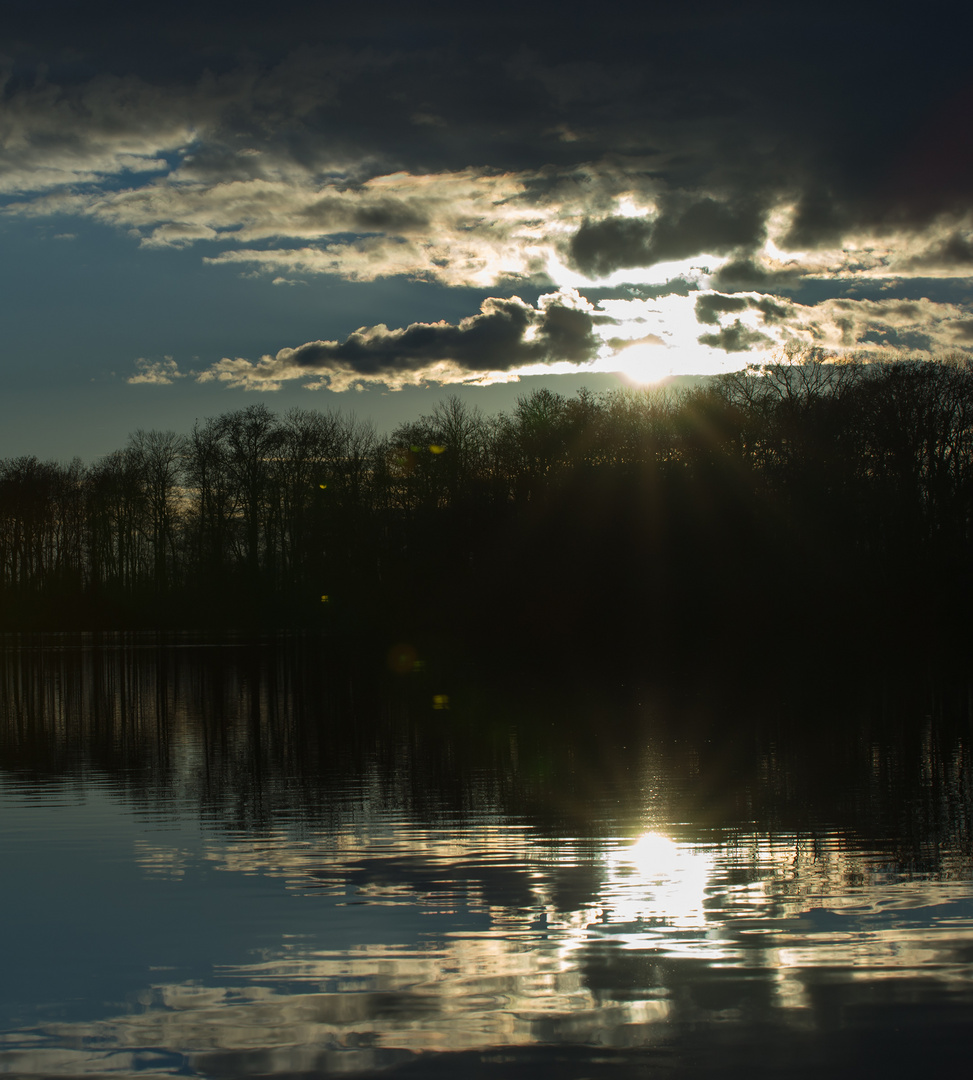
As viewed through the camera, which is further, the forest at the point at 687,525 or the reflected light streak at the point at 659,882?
the forest at the point at 687,525

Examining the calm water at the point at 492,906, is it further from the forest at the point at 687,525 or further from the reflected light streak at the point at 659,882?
the forest at the point at 687,525

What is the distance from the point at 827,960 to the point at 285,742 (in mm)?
13171

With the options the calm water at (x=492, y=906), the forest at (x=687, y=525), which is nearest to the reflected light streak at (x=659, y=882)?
the calm water at (x=492, y=906)

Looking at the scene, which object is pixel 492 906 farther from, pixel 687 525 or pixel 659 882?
pixel 687 525

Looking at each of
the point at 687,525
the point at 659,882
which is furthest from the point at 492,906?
the point at 687,525

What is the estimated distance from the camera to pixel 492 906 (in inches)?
307

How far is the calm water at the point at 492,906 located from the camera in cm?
530

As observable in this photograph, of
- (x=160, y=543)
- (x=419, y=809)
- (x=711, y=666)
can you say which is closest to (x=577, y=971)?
(x=419, y=809)

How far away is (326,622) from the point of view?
69.8m

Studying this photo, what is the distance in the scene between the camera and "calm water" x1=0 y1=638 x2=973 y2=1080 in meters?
5.30

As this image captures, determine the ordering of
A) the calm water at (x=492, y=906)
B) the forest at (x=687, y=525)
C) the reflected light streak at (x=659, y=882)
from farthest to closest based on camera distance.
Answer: the forest at (x=687, y=525) < the reflected light streak at (x=659, y=882) < the calm water at (x=492, y=906)

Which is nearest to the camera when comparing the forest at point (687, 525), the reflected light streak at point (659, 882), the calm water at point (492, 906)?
the calm water at point (492, 906)

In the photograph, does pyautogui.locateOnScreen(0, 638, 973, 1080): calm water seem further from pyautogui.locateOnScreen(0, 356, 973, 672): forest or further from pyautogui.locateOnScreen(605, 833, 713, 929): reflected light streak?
pyautogui.locateOnScreen(0, 356, 973, 672): forest

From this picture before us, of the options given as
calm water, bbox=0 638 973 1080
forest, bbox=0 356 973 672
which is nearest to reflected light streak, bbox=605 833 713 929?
calm water, bbox=0 638 973 1080
